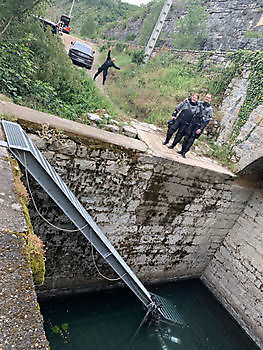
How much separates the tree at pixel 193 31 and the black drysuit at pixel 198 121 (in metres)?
11.5

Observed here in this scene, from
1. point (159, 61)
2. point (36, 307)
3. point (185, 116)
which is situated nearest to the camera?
point (36, 307)

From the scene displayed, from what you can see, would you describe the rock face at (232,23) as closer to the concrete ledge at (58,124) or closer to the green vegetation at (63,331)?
the concrete ledge at (58,124)

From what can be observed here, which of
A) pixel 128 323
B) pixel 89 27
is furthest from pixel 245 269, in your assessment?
pixel 89 27

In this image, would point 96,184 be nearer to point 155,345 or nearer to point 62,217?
point 62,217

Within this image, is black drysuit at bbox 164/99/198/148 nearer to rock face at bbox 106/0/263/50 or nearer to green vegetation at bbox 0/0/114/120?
green vegetation at bbox 0/0/114/120

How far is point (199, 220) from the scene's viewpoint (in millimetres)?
5984

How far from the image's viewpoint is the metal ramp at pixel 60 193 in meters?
2.95

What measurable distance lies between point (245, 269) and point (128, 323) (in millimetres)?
3244

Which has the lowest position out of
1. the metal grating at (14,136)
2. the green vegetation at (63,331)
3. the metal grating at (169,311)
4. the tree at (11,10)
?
the green vegetation at (63,331)

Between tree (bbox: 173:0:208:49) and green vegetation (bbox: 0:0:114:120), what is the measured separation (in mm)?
10450

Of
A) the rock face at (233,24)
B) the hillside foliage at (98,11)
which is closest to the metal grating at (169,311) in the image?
the rock face at (233,24)

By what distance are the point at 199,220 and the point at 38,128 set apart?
4166 mm

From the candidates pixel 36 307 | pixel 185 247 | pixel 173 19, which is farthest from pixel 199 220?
pixel 173 19

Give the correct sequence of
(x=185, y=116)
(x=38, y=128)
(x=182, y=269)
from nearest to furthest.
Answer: (x=38, y=128) < (x=185, y=116) < (x=182, y=269)
